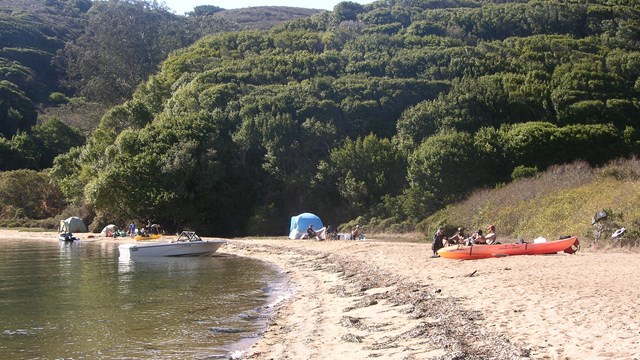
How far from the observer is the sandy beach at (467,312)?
9.91 m

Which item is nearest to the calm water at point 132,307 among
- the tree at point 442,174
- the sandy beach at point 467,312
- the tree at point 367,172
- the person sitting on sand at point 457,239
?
the sandy beach at point 467,312

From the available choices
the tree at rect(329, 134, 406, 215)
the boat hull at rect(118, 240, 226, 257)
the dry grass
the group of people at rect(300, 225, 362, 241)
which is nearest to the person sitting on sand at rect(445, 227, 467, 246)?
the dry grass

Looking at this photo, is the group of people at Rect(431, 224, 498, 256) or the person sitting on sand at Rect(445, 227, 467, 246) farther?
the person sitting on sand at Rect(445, 227, 467, 246)

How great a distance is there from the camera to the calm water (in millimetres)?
13266

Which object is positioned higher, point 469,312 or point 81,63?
point 81,63

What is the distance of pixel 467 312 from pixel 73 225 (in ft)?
165

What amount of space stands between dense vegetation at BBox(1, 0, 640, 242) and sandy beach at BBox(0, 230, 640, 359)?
27.9 m

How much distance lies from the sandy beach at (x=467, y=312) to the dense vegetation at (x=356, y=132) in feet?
91.6

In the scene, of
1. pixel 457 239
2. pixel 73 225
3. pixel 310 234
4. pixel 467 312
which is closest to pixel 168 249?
pixel 310 234

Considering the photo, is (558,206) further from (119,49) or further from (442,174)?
(119,49)

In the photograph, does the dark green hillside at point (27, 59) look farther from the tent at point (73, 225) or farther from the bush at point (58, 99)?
the tent at point (73, 225)

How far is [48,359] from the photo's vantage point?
12289mm

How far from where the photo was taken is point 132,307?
18.1 metres

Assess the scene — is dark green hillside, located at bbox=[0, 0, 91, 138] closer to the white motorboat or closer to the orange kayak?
the white motorboat
